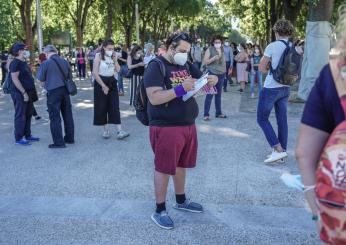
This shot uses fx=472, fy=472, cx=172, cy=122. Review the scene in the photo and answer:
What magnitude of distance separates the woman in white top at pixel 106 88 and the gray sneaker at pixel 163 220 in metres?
3.72

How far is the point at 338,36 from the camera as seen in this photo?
1743 millimetres

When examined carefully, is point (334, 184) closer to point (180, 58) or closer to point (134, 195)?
point (180, 58)

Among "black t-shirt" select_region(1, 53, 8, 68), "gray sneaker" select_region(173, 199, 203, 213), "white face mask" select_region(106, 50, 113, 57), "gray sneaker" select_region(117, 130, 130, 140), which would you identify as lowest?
"gray sneaker" select_region(173, 199, 203, 213)

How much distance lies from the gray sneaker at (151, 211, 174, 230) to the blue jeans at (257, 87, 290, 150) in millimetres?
2375

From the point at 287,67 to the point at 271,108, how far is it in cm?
57

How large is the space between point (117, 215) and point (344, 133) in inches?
122

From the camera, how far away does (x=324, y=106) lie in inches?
68.6

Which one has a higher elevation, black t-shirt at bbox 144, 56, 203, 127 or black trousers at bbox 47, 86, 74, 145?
black t-shirt at bbox 144, 56, 203, 127

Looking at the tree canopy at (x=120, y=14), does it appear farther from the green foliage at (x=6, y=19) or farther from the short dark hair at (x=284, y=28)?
the short dark hair at (x=284, y=28)

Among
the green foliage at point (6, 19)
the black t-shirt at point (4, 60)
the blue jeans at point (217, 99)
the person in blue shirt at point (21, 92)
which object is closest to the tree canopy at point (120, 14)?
the green foliage at point (6, 19)

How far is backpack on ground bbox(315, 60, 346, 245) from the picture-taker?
1.59 meters

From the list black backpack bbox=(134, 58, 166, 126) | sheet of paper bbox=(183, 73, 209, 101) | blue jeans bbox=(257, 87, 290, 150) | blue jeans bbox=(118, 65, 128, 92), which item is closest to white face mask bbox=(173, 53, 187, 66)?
sheet of paper bbox=(183, 73, 209, 101)

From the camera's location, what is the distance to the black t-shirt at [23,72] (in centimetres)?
732

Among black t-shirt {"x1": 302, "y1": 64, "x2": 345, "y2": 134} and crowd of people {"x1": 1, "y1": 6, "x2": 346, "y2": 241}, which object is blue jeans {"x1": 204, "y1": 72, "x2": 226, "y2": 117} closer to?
crowd of people {"x1": 1, "y1": 6, "x2": 346, "y2": 241}
